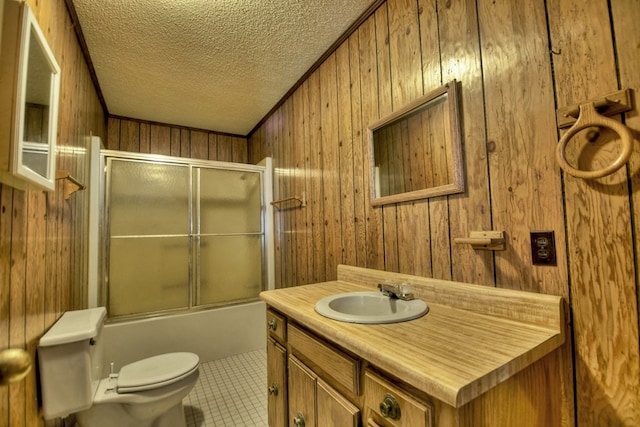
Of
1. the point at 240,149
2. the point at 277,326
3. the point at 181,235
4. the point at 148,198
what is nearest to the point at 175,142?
the point at 240,149

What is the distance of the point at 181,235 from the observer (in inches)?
98.5

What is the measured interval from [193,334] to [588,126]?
2800mm

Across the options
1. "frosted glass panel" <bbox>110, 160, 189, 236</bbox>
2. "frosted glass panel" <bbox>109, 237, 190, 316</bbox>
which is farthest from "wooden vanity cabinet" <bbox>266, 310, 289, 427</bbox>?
"frosted glass panel" <bbox>110, 160, 189, 236</bbox>

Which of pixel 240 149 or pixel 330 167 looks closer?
pixel 330 167

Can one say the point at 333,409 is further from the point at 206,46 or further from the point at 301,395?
the point at 206,46

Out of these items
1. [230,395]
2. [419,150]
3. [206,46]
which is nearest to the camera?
[419,150]

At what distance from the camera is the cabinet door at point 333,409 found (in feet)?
2.72

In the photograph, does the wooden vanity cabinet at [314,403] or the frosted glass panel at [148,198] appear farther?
the frosted glass panel at [148,198]

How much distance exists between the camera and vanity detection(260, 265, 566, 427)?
607 millimetres

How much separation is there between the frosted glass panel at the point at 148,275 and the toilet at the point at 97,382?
31.8 inches

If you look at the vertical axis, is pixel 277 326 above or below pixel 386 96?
below

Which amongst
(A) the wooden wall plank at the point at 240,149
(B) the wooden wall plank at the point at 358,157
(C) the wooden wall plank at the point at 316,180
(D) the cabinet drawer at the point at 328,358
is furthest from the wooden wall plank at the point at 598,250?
(A) the wooden wall plank at the point at 240,149

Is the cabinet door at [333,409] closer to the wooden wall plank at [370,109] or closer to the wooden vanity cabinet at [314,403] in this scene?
the wooden vanity cabinet at [314,403]

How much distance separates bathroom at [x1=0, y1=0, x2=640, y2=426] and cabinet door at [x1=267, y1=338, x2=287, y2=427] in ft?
2.04
